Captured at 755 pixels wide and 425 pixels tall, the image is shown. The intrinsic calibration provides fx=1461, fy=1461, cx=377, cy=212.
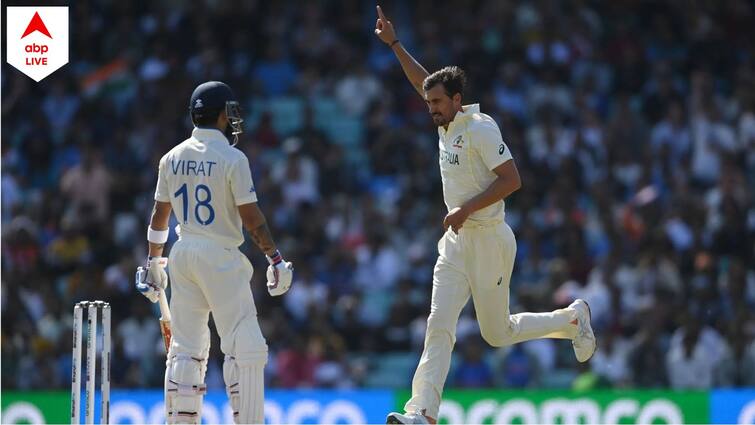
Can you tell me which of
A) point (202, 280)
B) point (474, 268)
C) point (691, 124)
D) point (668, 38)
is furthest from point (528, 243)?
point (202, 280)

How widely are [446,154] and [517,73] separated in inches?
313

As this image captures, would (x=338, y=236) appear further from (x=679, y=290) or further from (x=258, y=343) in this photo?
(x=258, y=343)

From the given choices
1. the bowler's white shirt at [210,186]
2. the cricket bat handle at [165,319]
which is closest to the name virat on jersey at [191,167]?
the bowler's white shirt at [210,186]

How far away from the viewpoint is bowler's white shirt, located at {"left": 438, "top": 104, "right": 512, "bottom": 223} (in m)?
8.26

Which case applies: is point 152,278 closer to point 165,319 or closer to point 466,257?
point 165,319

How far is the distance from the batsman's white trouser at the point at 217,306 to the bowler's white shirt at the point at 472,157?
1307 millimetres

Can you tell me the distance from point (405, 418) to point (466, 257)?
103cm

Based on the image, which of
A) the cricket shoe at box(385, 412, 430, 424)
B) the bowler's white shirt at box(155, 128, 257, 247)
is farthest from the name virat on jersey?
the cricket shoe at box(385, 412, 430, 424)

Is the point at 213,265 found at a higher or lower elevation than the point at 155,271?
lower

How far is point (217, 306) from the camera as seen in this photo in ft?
26.0

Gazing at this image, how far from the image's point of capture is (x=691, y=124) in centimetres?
1559

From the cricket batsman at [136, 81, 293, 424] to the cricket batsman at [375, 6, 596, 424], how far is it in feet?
3.11

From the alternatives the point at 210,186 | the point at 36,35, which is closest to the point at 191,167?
the point at 210,186

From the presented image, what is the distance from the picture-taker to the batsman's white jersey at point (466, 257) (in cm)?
827
